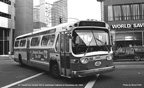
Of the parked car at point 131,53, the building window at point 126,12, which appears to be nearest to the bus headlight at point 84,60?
the parked car at point 131,53

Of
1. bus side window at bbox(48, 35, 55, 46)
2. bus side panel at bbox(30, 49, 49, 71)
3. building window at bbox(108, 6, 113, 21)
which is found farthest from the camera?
building window at bbox(108, 6, 113, 21)

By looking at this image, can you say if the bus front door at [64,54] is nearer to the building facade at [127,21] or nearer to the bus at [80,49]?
the bus at [80,49]

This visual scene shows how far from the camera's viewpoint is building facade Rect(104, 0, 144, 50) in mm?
31844

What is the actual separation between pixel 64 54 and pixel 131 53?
1307 cm

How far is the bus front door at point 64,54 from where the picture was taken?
8469mm

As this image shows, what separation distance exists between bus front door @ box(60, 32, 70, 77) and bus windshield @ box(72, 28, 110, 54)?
534 millimetres

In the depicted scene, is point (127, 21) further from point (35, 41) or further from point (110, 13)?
point (35, 41)

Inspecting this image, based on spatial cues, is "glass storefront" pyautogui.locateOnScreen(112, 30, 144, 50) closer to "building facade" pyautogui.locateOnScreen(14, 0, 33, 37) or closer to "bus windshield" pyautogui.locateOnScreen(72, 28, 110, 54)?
"bus windshield" pyautogui.locateOnScreen(72, 28, 110, 54)

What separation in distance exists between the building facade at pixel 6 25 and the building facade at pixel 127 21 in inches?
964

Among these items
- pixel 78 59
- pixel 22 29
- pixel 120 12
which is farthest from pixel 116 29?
pixel 22 29

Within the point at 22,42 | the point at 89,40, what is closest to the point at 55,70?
the point at 89,40

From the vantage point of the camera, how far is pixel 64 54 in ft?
28.7

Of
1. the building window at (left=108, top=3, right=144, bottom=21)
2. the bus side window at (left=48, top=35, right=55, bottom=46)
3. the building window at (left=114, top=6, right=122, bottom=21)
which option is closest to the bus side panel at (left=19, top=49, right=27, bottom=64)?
the bus side window at (left=48, top=35, right=55, bottom=46)

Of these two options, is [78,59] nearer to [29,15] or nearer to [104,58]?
[104,58]
